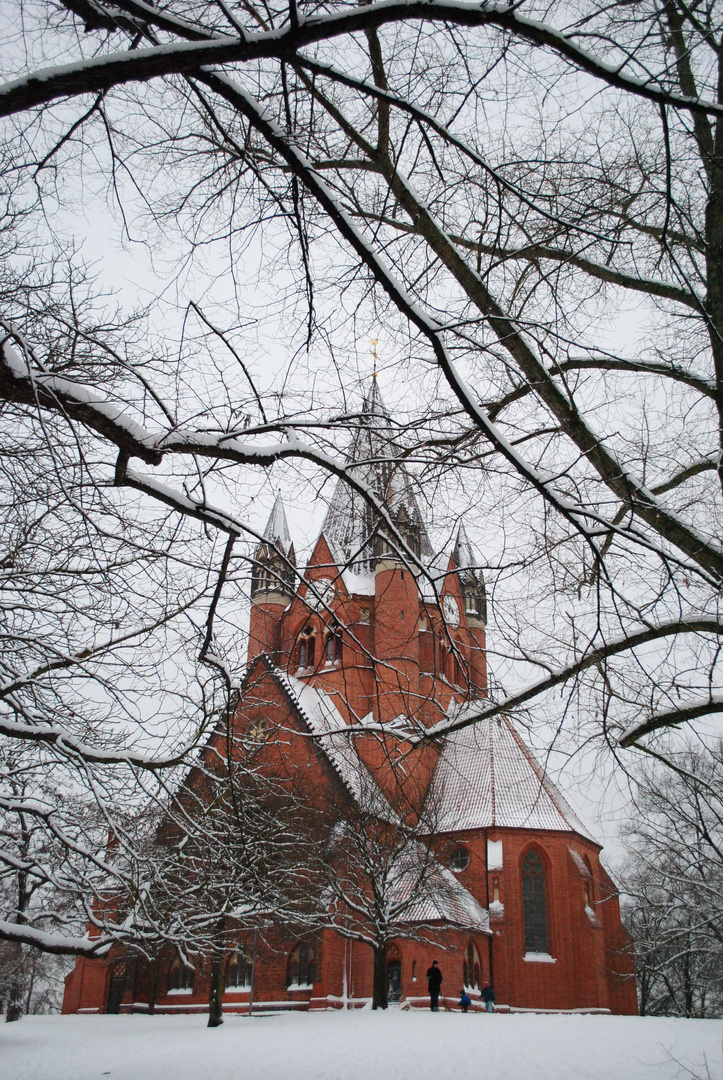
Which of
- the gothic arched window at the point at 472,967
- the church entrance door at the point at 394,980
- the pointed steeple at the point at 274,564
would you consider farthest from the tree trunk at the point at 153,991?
the pointed steeple at the point at 274,564

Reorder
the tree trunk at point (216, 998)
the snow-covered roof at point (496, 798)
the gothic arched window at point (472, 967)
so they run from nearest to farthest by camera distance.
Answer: the tree trunk at point (216, 998) → the gothic arched window at point (472, 967) → the snow-covered roof at point (496, 798)

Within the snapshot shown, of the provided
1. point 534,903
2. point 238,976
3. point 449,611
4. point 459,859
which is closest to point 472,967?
point 534,903

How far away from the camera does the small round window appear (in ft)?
93.1

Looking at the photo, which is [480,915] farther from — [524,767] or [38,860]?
[38,860]

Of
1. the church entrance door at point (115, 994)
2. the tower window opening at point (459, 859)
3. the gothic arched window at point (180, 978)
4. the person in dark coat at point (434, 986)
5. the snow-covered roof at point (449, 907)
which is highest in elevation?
the tower window opening at point (459, 859)

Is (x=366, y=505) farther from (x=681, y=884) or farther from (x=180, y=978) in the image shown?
(x=180, y=978)

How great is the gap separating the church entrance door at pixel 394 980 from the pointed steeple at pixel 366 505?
24154 mm

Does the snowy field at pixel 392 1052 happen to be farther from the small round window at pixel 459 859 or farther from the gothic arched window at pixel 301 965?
the small round window at pixel 459 859

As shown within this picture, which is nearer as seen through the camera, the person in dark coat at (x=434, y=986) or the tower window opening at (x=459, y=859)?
the person in dark coat at (x=434, y=986)

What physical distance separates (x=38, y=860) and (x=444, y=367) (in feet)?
21.6

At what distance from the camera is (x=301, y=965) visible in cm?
2584

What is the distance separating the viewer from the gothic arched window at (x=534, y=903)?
89.1ft

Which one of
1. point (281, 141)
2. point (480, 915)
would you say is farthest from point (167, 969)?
point (281, 141)

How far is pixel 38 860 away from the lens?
7543mm
